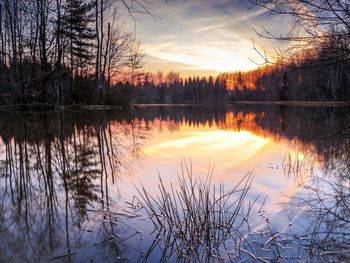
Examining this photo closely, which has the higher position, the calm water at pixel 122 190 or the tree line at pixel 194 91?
the tree line at pixel 194 91

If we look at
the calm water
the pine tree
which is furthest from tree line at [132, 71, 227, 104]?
the calm water

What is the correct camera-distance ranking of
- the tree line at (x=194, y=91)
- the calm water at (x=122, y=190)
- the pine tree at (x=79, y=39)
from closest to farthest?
the calm water at (x=122, y=190) → the pine tree at (x=79, y=39) → the tree line at (x=194, y=91)

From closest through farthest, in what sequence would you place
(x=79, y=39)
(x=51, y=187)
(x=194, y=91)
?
(x=51, y=187) → (x=79, y=39) → (x=194, y=91)

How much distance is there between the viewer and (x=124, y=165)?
23.7ft

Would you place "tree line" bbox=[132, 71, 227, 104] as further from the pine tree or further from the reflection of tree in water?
the reflection of tree in water

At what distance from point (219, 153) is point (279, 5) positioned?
227 inches

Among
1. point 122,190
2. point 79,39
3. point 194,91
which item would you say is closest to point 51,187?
point 122,190

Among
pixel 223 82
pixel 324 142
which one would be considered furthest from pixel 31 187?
pixel 223 82

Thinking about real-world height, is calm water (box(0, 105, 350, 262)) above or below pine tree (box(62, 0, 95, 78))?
below

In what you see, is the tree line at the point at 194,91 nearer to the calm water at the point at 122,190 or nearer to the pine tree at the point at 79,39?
the pine tree at the point at 79,39

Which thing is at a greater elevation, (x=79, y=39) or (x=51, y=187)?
(x=79, y=39)

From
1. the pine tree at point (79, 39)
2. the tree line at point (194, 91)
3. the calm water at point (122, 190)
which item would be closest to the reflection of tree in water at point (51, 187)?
the calm water at point (122, 190)

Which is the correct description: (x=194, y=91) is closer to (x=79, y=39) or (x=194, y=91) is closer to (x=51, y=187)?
(x=79, y=39)

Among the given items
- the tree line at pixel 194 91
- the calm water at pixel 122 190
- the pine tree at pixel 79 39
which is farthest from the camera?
the tree line at pixel 194 91
